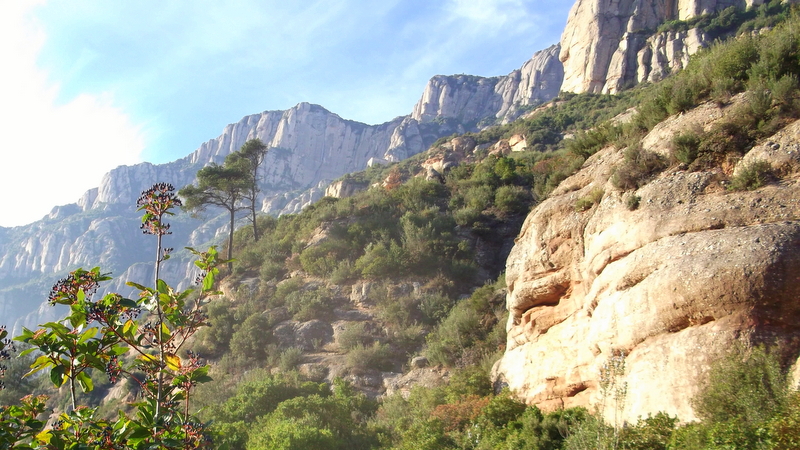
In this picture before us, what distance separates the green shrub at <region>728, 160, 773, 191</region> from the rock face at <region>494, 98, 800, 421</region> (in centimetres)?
12

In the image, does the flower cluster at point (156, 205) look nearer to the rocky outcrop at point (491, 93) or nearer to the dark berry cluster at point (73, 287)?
the dark berry cluster at point (73, 287)

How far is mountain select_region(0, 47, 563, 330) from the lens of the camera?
92375 millimetres

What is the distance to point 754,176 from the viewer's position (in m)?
5.76

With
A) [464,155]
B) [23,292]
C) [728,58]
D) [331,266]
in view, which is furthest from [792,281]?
[23,292]

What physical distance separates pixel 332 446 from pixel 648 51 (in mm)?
54654

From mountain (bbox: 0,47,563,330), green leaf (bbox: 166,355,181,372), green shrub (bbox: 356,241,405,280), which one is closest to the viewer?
green leaf (bbox: 166,355,181,372)

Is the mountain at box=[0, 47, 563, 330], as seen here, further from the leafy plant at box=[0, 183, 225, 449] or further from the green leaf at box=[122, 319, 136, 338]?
the green leaf at box=[122, 319, 136, 338]

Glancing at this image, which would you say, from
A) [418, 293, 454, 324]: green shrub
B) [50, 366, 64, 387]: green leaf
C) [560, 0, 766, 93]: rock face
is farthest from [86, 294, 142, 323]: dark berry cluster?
[560, 0, 766, 93]: rock face

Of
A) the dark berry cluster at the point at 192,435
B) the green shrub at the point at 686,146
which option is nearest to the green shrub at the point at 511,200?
the green shrub at the point at 686,146

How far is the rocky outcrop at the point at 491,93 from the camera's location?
98750 mm

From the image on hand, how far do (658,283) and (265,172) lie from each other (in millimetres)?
119164

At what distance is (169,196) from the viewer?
3.46 m

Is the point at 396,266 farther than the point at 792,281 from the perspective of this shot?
Yes

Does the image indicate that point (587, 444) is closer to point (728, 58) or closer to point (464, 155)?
point (728, 58)
